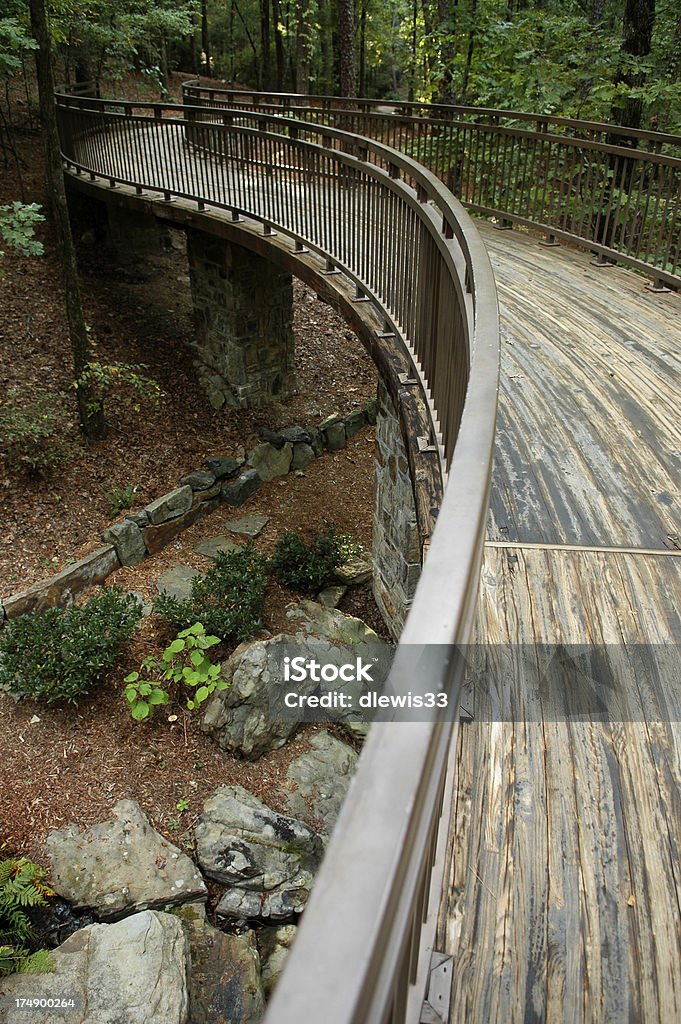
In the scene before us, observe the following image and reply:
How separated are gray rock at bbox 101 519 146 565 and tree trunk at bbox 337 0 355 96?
1135 cm

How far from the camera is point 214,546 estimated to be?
10164 millimetres

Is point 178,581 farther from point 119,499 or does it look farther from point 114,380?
point 114,380

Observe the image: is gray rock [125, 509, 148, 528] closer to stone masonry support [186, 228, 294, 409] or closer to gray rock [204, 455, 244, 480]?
gray rock [204, 455, 244, 480]

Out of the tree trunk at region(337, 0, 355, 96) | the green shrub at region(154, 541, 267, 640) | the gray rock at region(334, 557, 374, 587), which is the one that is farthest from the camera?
the tree trunk at region(337, 0, 355, 96)

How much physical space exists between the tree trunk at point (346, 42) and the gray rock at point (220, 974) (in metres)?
15.7

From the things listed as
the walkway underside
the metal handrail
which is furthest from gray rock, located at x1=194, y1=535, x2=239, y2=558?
the walkway underside

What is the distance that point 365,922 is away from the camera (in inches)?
30.2

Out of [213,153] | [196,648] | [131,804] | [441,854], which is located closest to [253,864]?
[131,804]

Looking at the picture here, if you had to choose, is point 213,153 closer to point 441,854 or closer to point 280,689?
point 280,689

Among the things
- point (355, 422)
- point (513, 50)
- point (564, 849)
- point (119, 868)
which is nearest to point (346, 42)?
point (513, 50)

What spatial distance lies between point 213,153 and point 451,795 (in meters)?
9.73

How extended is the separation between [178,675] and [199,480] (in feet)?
12.4

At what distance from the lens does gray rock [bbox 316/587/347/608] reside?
30.2ft

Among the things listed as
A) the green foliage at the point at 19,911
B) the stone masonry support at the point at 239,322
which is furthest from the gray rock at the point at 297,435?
the green foliage at the point at 19,911
